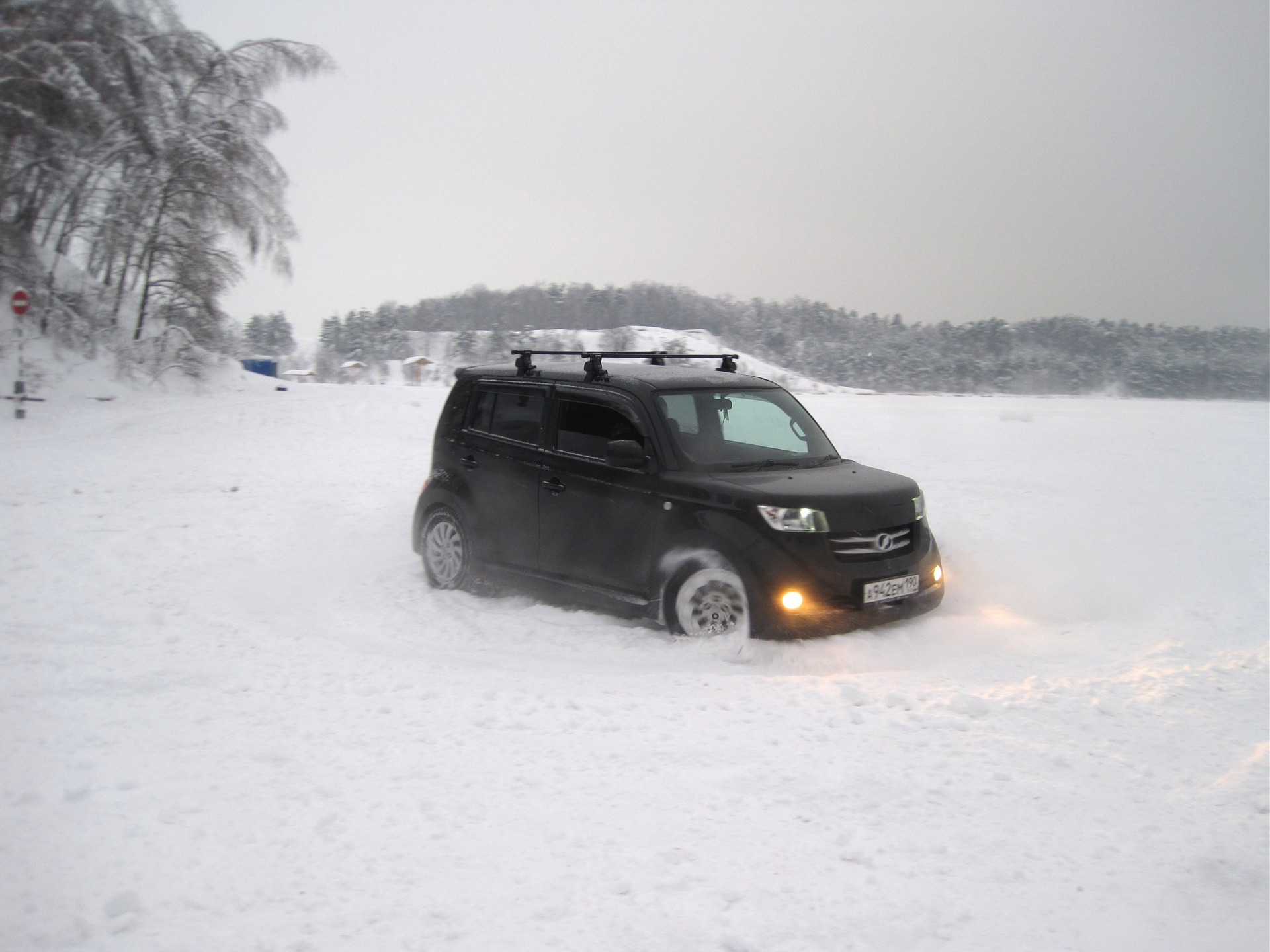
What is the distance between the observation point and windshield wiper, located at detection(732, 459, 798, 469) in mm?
6156

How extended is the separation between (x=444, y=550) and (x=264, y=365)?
30.5 metres

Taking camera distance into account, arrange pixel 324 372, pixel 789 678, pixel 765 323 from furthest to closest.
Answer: pixel 324 372 < pixel 765 323 < pixel 789 678

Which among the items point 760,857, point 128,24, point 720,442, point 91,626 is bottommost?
point 91,626

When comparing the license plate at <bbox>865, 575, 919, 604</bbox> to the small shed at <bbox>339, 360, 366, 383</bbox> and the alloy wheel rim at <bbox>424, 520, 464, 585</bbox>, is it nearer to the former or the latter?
the alloy wheel rim at <bbox>424, 520, 464, 585</bbox>

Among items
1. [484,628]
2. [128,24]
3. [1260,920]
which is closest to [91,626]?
[484,628]

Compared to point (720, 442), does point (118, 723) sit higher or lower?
lower

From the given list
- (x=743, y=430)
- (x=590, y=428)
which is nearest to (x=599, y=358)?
(x=590, y=428)

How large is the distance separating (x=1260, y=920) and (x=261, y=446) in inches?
642

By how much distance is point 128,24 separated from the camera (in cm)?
2303

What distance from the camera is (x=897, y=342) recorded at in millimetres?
28266

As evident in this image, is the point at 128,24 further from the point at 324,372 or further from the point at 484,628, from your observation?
the point at 484,628

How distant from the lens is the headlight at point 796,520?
546 cm

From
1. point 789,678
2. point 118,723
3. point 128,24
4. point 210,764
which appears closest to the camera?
point 210,764

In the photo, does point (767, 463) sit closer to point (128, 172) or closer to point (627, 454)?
point (627, 454)
